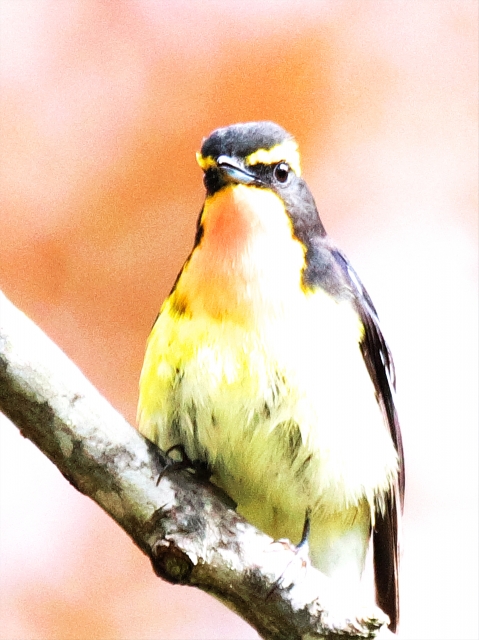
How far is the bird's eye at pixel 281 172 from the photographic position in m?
1.65

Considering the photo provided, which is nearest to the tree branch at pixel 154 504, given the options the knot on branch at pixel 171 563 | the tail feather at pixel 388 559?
the knot on branch at pixel 171 563

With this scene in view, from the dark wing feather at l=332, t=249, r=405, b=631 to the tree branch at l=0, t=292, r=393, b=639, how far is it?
17.6 inches

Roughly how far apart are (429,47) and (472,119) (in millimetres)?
196

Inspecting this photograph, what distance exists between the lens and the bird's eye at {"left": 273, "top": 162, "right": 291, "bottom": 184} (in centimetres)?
165

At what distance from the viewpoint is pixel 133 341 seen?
201 cm

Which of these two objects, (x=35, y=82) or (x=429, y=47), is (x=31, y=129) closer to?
(x=35, y=82)

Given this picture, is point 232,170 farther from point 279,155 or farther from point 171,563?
point 171,563

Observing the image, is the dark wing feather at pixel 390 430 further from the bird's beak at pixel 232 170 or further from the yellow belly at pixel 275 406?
the bird's beak at pixel 232 170

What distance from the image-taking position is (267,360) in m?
1.50

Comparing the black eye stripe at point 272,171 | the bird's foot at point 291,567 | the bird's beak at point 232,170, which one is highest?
the black eye stripe at point 272,171

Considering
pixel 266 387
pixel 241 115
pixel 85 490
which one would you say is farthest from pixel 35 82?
pixel 85 490

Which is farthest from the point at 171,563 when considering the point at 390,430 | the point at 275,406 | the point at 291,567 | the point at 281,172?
the point at 281,172

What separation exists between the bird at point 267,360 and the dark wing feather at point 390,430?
0.04 feet

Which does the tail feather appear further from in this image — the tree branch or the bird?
the tree branch
